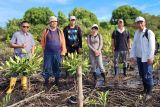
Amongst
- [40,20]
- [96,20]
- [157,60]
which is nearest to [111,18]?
[96,20]

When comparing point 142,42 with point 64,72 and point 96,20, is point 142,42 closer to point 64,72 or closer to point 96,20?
point 64,72

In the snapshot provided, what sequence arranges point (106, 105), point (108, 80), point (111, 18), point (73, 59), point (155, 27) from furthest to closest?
point (111, 18)
point (155, 27)
point (108, 80)
point (73, 59)
point (106, 105)

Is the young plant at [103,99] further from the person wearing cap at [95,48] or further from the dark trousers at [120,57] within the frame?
the dark trousers at [120,57]

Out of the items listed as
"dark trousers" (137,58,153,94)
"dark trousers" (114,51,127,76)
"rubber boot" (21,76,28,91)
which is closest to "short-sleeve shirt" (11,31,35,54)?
"rubber boot" (21,76,28,91)

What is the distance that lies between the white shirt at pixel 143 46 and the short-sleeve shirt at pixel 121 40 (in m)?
1.68

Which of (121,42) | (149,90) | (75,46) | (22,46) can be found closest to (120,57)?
(121,42)

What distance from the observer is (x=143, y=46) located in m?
8.38

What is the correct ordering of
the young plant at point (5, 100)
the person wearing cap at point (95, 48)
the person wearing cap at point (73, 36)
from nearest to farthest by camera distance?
1. the young plant at point (5, 100)
2. the person wearing cap at point (95, 48)
3. the person wearing cap at point (73, 36)

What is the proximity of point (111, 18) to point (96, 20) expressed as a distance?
10.9 feet

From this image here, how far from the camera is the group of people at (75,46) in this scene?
27.4 feet

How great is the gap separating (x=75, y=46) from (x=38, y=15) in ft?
68.7

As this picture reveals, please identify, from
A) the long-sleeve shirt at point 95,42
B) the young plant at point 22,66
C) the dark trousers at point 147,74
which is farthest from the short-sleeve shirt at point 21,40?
the dark trousers at point 147,74

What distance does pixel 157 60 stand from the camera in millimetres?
12070

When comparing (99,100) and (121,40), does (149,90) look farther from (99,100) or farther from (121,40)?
(121,40)
